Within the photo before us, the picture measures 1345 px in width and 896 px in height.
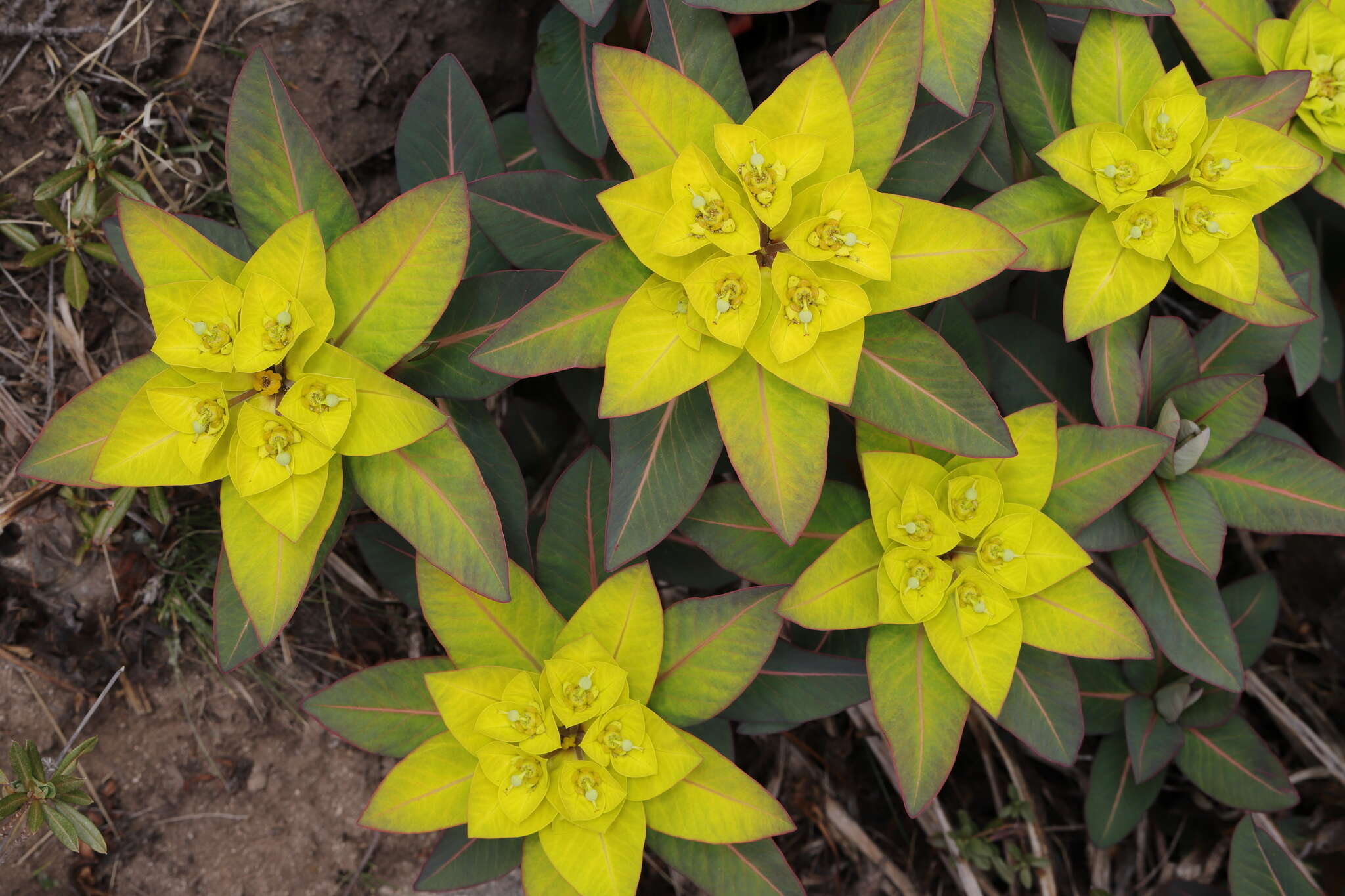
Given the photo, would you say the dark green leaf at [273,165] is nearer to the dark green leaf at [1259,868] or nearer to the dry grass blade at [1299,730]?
the dark green leaf at [1259,868]

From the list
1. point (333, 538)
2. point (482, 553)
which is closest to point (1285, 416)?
point (482, 553)

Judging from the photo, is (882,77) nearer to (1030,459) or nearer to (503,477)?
(1030,459)

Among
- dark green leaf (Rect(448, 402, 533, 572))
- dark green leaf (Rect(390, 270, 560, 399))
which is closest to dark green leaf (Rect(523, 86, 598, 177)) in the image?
dark green leaf (Rect(390, 270, 560, 399))

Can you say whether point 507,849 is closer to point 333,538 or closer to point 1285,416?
point 333,538

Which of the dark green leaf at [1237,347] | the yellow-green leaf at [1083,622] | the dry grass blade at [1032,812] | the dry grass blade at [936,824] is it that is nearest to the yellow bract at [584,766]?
the yellow-green leaf at [1083,622]

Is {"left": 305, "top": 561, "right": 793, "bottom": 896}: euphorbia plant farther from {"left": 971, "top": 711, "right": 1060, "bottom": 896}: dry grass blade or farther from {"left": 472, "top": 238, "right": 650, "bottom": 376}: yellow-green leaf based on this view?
{"left": 971, "top": 711, "right": 1060, "bottom": 896}: dry grass blade
